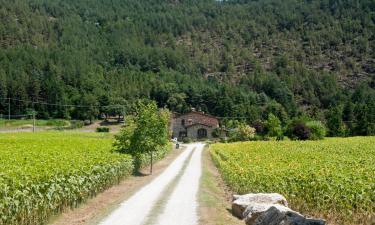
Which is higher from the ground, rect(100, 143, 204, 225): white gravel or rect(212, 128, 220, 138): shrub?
rect(212, 128, 220, 138): shrub

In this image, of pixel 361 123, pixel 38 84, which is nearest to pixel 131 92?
pixel 38 84

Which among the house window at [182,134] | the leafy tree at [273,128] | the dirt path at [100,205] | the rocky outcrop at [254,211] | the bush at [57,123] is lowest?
the dirt path at [100,205]

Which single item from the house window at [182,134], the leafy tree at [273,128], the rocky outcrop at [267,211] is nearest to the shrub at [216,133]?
the house window at [182,134]

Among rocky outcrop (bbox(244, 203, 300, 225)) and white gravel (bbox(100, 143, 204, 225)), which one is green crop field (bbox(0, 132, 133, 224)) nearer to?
white gravel (bbox(100, 143, 204, 225))

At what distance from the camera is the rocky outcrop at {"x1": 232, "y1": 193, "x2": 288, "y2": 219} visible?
20484mm

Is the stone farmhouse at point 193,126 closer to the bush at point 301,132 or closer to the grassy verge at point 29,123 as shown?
the grassy verge at point 29,123

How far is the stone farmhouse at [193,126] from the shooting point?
131m

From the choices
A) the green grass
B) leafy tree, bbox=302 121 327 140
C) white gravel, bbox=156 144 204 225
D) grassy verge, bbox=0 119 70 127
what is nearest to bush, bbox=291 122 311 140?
leafy tree, bbox=302 121 327 140

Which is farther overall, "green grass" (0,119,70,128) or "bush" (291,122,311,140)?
"green grass" (0,119,70,128)

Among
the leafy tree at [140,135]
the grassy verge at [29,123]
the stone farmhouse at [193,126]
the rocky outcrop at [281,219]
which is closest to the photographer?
the rocky outcrop at [281,219]

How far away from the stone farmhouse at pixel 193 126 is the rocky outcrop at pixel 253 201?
108 m

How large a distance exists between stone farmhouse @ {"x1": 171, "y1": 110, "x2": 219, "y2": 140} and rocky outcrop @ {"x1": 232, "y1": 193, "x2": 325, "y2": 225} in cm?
10785

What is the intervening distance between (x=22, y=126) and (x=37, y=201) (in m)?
105

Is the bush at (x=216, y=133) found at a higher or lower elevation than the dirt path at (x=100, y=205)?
higher
